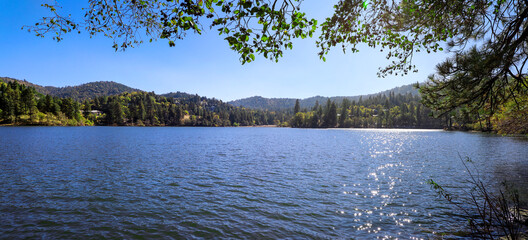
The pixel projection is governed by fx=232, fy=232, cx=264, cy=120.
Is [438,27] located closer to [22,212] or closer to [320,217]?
[320,217]

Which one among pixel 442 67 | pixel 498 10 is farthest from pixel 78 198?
pixel 498 10

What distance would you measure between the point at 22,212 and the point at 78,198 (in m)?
2.53

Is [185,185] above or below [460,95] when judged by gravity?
below

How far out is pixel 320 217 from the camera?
463 inches

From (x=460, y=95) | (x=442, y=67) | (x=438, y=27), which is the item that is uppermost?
(x=438, y=27)

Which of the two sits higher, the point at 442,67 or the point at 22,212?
the point at 442,67

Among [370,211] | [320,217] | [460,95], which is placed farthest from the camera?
[370,211]

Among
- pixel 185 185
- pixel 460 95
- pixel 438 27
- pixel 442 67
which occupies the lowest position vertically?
pixel 185 185

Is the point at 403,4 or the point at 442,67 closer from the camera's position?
the point at 403,4

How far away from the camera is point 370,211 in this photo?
12641 millimetres

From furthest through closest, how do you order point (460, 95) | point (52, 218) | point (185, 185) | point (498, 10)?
1. point (185, 185)
2. point (52, 218)
3. point (460, 95)
4. point (498, 10)

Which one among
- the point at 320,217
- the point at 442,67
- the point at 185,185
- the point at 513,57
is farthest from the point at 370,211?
the point at 185,185

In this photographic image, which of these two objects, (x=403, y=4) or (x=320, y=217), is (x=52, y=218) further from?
(x=403, y=4)

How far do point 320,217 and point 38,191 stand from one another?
17623 millimetres
